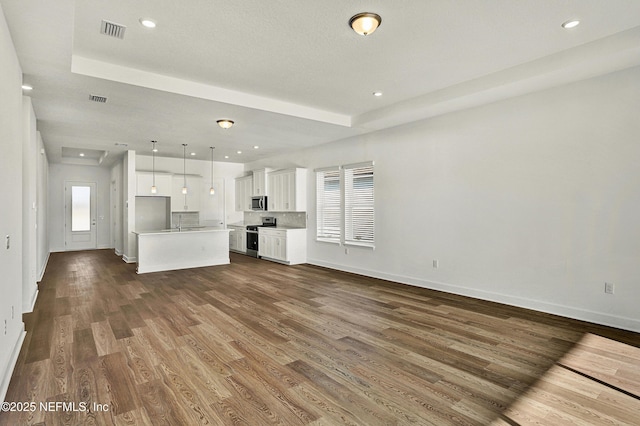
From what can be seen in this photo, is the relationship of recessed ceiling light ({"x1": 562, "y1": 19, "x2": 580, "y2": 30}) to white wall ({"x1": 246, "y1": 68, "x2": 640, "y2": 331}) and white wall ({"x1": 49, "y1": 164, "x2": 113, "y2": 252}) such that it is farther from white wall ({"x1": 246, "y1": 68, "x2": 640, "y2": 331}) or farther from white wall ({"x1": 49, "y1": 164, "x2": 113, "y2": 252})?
white wall ({"x1": 49, "y1": 164, "x2": 113, "y2": 252})

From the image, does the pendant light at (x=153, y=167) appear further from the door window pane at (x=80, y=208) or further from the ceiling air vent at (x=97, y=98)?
the door window pane at (x=80, y=208)

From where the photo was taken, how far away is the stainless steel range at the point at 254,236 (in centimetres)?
937

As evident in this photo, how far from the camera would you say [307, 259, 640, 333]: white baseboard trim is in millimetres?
3756

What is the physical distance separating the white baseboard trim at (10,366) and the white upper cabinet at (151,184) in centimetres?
590

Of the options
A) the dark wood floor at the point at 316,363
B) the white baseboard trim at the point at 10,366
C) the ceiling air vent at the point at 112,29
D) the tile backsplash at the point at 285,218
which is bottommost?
the dark wood floor at the point at 316,363

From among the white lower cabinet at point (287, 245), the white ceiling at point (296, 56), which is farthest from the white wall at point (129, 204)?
the white lower cabinet at point (287, 245)

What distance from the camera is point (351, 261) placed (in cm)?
713

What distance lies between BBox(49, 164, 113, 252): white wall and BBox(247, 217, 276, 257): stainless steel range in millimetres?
5496

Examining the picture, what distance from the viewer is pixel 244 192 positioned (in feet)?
34.1

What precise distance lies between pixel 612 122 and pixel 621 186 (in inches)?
29.1

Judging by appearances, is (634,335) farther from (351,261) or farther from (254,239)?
(254,239)

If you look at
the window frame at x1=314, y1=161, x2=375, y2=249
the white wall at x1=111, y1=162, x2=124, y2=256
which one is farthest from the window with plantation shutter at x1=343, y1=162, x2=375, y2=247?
the white wall at x1=111, y1=162, x2=124, y2=256

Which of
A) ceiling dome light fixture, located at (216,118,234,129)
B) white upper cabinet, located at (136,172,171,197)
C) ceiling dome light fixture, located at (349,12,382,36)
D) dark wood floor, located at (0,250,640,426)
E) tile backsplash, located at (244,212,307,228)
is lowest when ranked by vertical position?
dark wood floor, located at (0,250,640,426)

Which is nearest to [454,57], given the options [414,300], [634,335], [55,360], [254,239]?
[414,300]
